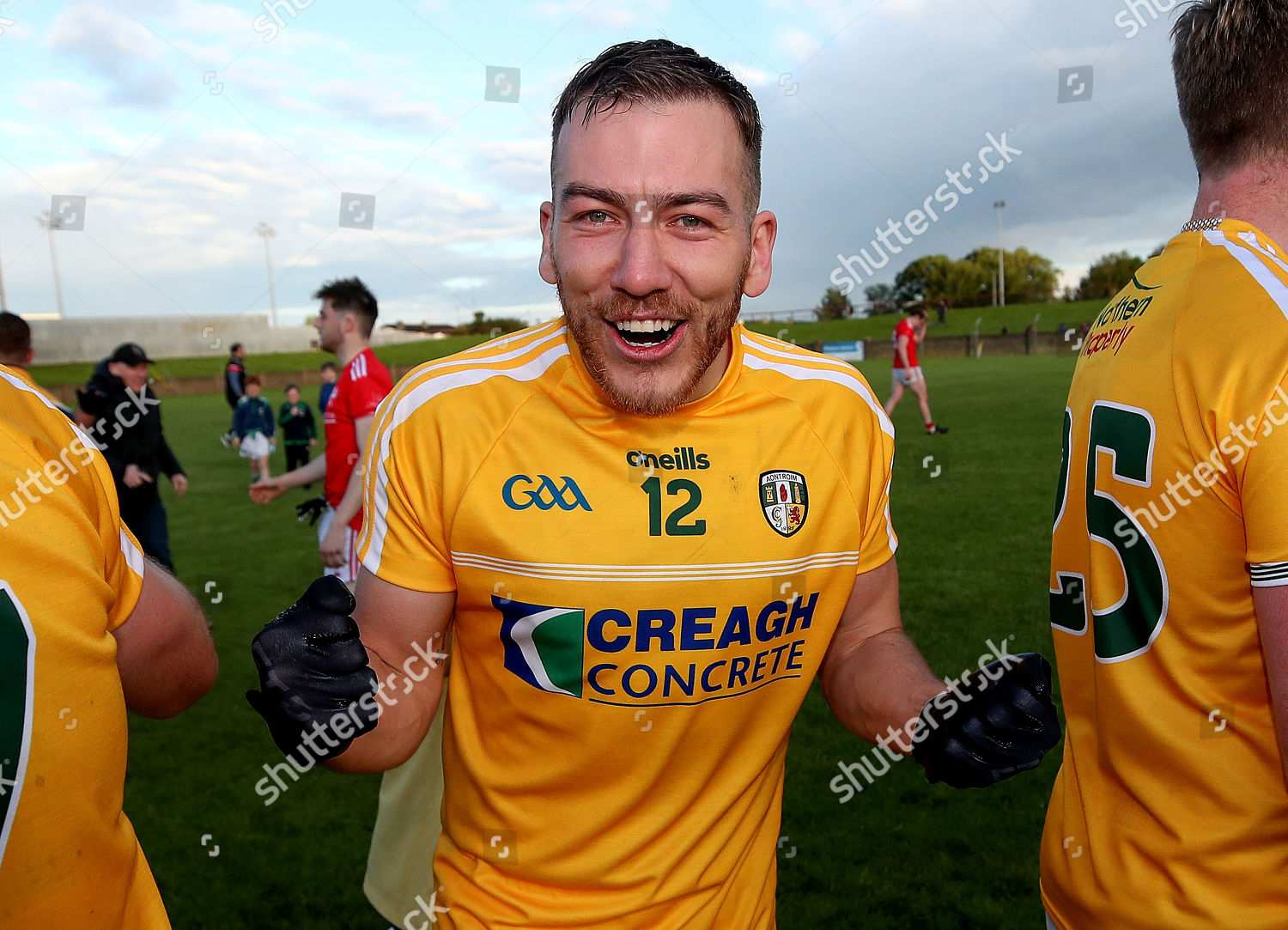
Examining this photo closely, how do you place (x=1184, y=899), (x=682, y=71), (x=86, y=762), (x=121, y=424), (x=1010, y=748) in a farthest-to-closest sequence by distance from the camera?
(x=121, y=424) < (x=682, y=71) < (x=1184, y=899) < (x=1010, y=748) < (x=86, y=762)

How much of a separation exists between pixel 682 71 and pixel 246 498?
44.2 feet

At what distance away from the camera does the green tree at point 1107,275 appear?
63225 mm

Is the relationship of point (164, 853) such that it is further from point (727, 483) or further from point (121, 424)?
point (121, 424)

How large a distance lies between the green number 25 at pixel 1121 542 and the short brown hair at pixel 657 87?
897 mm

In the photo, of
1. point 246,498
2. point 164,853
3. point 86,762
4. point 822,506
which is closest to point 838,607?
point 822,506

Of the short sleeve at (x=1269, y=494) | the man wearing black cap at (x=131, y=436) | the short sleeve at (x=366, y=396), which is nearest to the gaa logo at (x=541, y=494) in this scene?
the short sleeve at (x=1269, y=494)

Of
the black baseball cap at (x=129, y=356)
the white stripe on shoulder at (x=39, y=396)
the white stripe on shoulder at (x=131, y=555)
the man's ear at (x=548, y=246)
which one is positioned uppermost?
the man's ear at (x=548, y=246)

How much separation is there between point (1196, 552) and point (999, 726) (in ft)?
1.70

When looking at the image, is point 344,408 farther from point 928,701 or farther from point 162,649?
point 928,701

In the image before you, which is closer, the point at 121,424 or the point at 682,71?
the point at 682,71

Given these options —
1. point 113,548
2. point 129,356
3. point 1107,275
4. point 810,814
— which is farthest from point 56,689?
point 1107,275

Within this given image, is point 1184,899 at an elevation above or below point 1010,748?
below

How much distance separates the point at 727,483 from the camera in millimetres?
1998

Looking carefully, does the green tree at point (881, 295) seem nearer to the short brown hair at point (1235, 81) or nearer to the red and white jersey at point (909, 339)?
the red and white jersey at point (909, 339)
